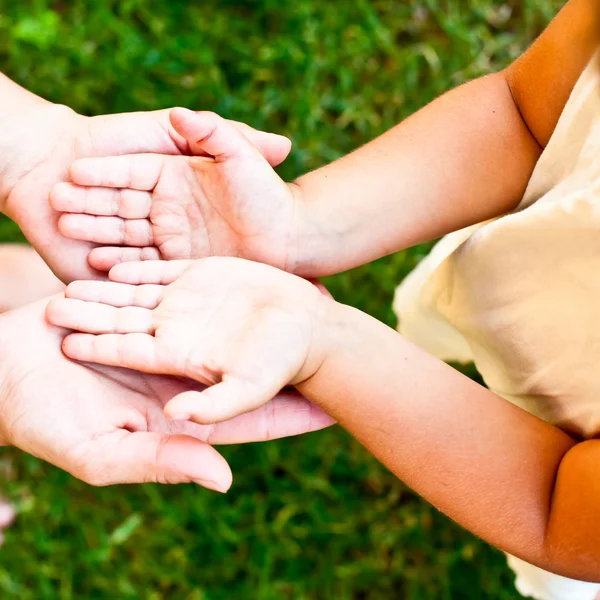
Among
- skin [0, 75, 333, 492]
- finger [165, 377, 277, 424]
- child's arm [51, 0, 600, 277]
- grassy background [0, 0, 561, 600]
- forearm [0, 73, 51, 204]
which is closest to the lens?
finger [165, 377, 277, 424]

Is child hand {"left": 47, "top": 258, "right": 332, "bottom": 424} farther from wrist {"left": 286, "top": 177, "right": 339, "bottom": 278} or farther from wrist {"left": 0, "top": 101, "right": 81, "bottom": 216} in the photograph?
wrist {"left": 0, "top": 101, "right": 81, "bottom": 216}

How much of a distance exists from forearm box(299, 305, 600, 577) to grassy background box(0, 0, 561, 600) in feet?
2.23

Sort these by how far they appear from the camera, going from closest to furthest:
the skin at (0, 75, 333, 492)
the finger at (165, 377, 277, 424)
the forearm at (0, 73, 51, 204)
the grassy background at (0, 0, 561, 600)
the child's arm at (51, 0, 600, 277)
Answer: the finger at (165, 377, 277, 424) < the skin at (0, 75, 333, 492) < the child's arm at (51, 0, 600, 277) < the forearm at (0, 73, 51, 204) < the grassy background at (0, 0, 561, 600)

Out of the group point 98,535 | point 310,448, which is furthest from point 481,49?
point 98,535

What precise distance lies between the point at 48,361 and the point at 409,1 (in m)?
1.45

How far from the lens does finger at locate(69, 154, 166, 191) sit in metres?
1.04

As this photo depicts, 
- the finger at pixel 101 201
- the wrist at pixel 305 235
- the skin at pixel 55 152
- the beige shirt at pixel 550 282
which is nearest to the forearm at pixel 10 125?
the skin at pixel 55 152

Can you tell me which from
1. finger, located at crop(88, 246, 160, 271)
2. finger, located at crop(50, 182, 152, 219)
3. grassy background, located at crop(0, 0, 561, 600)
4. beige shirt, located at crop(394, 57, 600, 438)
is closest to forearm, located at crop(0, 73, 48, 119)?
finger, located at crop(50, 182, 152, 219)

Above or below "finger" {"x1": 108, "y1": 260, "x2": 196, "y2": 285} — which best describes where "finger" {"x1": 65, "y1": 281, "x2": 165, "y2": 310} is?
below

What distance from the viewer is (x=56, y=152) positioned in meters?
1.12

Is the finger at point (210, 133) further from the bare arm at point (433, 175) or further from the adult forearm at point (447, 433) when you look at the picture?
the adult forearm at point (447, 433)

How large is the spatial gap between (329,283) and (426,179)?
65 cm

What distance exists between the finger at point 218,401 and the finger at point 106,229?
1.13ft

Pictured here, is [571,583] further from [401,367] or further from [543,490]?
[401,367]
